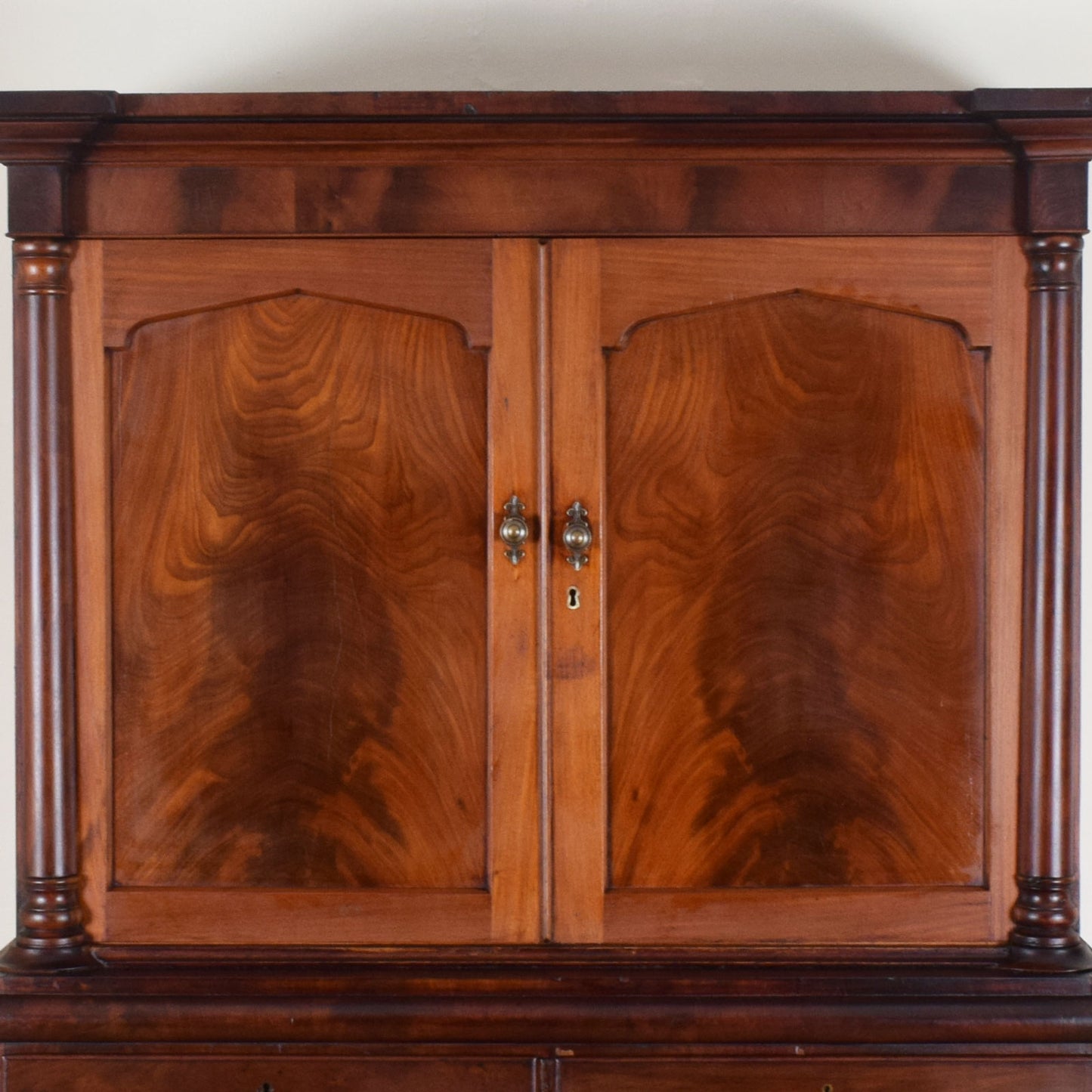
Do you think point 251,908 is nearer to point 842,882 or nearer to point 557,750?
point 557,750

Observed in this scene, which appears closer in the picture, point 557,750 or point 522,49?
point 557,750

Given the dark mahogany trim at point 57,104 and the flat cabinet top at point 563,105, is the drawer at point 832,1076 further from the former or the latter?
the dark mahogany trim at point 57,104

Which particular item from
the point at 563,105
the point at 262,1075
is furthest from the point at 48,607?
the point at 563,105

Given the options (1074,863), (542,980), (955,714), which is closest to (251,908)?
(542,980)

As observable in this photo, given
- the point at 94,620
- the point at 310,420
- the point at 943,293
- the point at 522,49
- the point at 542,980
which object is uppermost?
the point at 522,49

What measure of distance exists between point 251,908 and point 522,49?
1.21 metres

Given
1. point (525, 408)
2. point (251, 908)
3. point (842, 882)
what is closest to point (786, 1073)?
point (842, 882)

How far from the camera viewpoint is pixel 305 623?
4.41ft

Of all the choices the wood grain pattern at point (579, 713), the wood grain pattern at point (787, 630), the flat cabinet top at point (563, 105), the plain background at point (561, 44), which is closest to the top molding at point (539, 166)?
the flat cabinet top at point (563, 105)

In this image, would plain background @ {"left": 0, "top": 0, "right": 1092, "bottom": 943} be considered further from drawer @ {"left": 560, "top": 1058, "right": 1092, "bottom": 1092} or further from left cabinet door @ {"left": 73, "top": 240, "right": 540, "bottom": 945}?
drawer @ {"left": 560, "top": 1058, "right": 1092, "bottom": 1092}

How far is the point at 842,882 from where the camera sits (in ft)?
4.38

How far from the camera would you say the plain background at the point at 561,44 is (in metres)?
1.70

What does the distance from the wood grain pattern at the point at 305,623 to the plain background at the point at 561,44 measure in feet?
1.81

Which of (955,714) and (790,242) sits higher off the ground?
(790,242)
